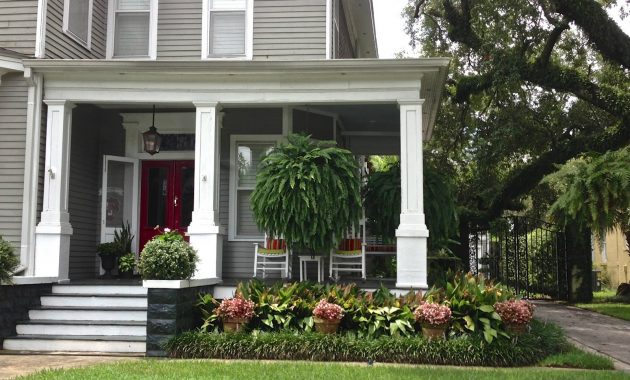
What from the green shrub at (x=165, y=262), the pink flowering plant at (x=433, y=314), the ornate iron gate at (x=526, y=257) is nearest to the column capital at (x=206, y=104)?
the green shrub at (x=165, y=262)

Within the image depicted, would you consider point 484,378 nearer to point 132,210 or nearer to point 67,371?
point 67,371

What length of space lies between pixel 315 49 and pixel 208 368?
603 centimetres

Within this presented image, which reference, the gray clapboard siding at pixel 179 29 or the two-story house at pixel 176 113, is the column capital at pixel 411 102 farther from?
the gray clapboard siding at pixel 179 29

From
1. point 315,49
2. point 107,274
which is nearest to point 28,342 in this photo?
point 107,274

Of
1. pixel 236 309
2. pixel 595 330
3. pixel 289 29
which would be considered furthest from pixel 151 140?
pixel 595 330

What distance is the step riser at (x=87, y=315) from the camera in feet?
26.7

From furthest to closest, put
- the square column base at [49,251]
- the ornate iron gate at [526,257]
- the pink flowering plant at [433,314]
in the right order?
1. the ornate iron gate at [526,257]
2. the square column base at [49,251]
3. the pink flowering plant at [433,314]

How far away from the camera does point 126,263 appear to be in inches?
396

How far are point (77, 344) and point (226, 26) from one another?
19.4 feet

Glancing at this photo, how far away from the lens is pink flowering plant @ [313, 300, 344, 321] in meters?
7.27

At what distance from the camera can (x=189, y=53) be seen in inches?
427

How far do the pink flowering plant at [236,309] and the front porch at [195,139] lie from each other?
3.67 feet

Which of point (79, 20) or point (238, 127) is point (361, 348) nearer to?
point (238, 127)

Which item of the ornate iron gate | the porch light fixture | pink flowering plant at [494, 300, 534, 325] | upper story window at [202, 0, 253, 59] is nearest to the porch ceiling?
the porch light fixture
